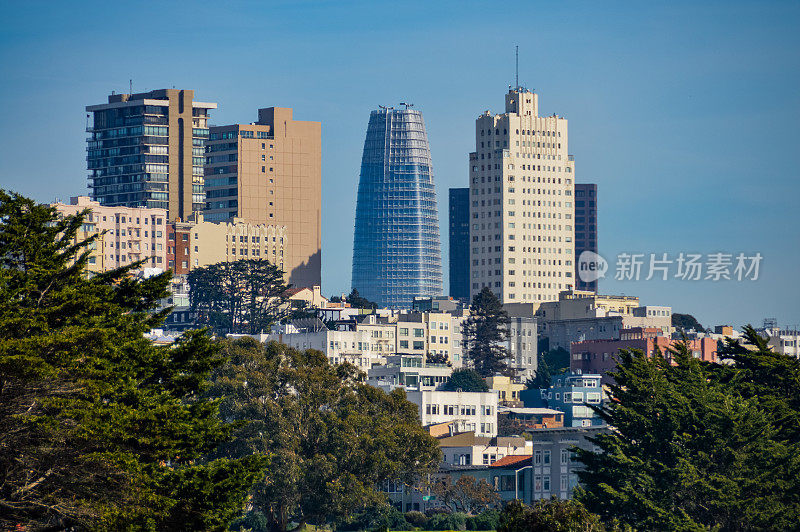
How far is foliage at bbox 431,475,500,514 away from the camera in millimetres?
147375

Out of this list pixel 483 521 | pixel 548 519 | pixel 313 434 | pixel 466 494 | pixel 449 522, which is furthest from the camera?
pixel 466 494

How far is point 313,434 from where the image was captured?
12175 centimetres

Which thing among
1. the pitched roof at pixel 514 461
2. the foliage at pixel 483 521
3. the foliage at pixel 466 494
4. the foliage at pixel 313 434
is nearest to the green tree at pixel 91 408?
the foliage at pixel 313 434

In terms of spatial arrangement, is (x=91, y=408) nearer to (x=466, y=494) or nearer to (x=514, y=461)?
(x=466, y=494)

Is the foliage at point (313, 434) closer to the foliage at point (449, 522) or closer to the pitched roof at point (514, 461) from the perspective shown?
the foliage at point (449, 522)

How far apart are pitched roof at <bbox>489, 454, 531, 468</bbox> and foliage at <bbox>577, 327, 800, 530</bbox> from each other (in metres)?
50.7

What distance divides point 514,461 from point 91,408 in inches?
4049

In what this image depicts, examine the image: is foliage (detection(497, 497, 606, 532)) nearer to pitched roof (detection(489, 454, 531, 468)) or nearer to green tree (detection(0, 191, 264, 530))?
green tree (detection(0, 191, 264, 530))

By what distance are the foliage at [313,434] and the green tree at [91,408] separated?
153 feet

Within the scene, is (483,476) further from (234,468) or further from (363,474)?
(234,468)

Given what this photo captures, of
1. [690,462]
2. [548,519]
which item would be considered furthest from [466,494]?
[548,519]

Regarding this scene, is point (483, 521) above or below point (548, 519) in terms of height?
below

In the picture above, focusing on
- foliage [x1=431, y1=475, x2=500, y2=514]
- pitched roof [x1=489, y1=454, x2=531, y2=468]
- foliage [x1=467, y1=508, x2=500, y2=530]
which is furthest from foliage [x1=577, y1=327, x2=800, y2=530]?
pitched roof [x1=489, y1=454, x2=531, y2=468]

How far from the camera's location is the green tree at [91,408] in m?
57.4
